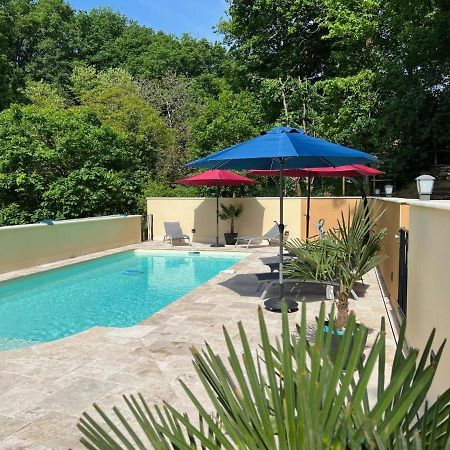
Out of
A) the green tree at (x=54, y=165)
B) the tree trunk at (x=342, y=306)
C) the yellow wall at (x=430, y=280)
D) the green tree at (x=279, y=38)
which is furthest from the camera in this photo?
the green tree at (x=279, y=38)

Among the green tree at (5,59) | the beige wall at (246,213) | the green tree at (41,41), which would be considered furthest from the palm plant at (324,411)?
the green tree at (41,41)

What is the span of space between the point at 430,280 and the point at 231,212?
1206cm

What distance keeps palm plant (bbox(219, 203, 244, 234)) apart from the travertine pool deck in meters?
8.39

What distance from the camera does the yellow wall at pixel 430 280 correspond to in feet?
8.90

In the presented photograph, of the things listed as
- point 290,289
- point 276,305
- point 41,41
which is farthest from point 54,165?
point 41,41

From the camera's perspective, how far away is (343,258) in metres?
4.74

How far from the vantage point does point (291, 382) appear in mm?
1219

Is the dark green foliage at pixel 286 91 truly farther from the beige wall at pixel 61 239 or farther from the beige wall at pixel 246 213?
the beige wall at pixel 61 239

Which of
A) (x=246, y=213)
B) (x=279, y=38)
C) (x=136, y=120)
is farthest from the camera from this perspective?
(x=279, y=38)

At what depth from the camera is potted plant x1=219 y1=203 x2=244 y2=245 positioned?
14.9m

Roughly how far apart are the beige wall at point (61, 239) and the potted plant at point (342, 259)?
291 inches

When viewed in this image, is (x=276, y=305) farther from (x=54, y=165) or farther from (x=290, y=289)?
(x=54, y=165)

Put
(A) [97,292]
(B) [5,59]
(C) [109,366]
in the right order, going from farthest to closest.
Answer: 1. (B) [5,59]
2. (A) [97,292]
3. (C) [109,366]

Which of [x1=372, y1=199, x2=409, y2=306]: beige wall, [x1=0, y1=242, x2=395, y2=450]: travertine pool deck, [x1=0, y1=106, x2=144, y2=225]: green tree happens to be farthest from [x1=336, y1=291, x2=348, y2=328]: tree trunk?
[x1=0, y1=106, x2=144, y2=225]: green tree
